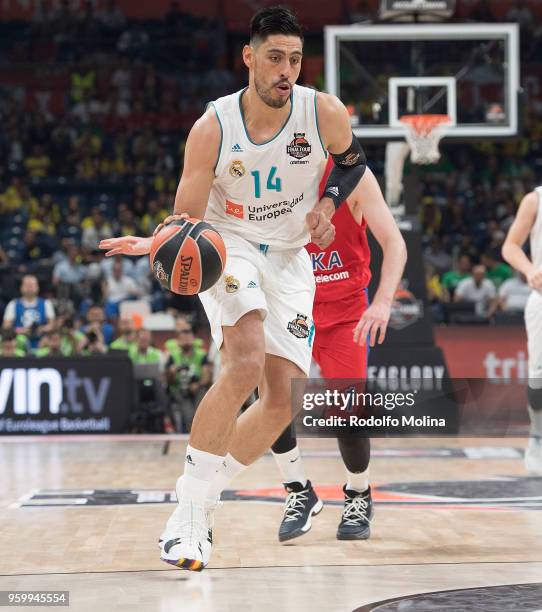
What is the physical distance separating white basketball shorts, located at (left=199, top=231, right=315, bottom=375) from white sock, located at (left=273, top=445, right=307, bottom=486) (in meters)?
0.79

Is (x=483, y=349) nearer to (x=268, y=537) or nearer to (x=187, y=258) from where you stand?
(x=268, y=537)

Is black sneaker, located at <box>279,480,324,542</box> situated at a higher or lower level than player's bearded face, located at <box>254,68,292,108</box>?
lower

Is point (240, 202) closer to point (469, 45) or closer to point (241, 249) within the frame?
point (241, 249)

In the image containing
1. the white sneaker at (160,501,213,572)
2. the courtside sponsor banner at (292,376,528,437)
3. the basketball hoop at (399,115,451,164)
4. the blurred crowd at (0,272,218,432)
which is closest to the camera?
the white sneaker at (160,501,213,572)

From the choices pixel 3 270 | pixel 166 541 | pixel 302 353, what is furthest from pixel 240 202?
pixel 3 270

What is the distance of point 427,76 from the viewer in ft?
41.2

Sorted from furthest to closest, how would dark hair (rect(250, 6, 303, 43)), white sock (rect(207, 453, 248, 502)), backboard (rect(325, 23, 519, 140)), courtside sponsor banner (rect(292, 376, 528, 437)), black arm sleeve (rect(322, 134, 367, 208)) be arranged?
backboard (rect(325, 23, 519, 140)) < courtside sponsor banner (rect(292, 376, 528, 437)) < black arm sleeve (rect(322, 134, 367, 208)) < white sock (rect(207, 453, 248, 502)) < dark hair (rect(250, 6, 303, 43))

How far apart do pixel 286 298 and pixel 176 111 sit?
18474 millimetres

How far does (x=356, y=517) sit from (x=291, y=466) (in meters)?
0.44

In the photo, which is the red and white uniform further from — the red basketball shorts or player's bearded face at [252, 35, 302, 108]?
player's bearded face at [252, 35, 302, 108]

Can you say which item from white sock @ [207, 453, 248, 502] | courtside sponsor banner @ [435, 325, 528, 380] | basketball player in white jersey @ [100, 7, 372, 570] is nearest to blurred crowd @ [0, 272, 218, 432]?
courtside sponsor banner @ [435, 325, 528, 380]

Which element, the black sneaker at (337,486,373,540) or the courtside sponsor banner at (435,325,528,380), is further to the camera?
the courtside sponsor banner at (435,325,528,380)

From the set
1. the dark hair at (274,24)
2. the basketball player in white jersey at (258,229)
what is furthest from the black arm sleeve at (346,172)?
the dark hair at (274,24)

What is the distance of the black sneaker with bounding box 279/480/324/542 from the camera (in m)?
5.16
